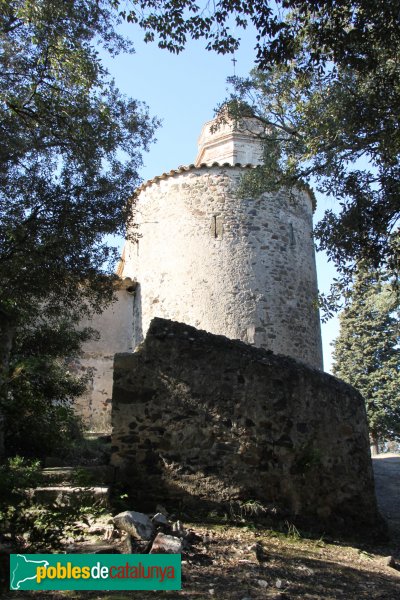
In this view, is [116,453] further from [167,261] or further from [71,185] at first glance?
[167,261]

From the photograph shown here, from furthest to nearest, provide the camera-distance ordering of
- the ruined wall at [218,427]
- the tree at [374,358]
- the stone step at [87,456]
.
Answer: the tree at [374,358] < the stone step at [87,456] < the ruined wall at [218,427]

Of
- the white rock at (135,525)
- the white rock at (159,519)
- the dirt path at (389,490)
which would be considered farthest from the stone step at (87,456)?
the dirt path at (389,490)

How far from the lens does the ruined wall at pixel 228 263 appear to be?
12.1 m

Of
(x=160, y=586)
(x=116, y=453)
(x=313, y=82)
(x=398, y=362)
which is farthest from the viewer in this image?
(x=398, y=362)

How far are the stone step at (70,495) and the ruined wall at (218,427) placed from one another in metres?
0.73

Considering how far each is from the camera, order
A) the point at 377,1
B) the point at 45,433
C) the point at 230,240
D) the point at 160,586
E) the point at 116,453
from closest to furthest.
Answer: the point at 160,586 < the point at 377,1 < the point at 116,453 < the point at 45,433 < the point at 230,240

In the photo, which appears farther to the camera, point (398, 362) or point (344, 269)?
point (398, 362)

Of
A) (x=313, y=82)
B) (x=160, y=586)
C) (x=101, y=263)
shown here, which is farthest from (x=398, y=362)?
(x=160, y=586)

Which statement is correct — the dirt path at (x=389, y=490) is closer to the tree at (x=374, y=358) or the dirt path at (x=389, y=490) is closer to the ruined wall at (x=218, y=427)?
the ruined wall at (x=218, y=427)

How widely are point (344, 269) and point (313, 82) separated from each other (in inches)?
156

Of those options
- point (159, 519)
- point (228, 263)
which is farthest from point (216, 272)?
point (159, 519)

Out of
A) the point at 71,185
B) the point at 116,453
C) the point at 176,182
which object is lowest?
the point at 116,453

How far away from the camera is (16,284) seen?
7.34 meters

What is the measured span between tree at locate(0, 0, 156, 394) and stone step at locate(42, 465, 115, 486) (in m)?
1.72
